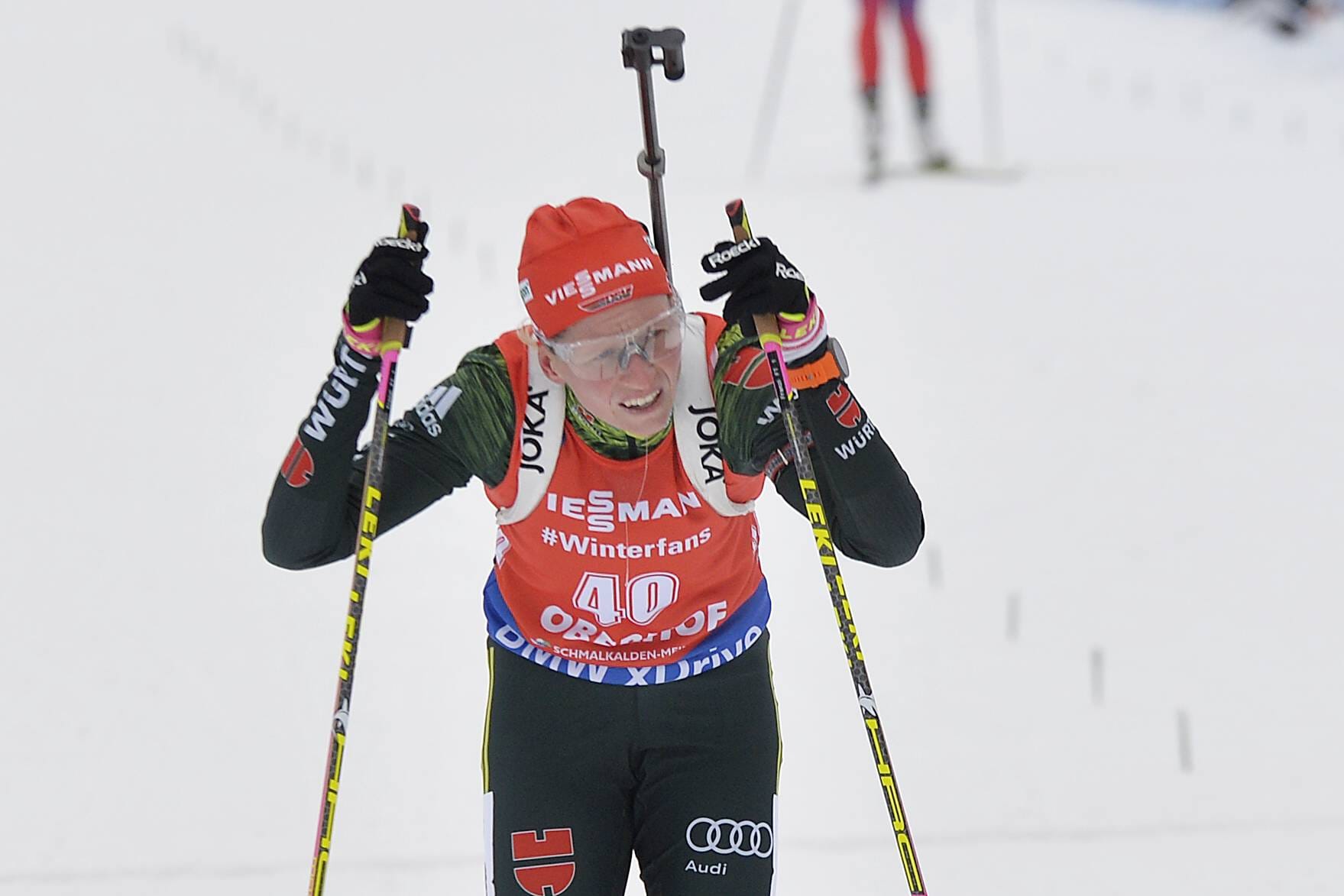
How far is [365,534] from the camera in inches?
79.7

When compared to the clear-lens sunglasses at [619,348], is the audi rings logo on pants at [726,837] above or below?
below

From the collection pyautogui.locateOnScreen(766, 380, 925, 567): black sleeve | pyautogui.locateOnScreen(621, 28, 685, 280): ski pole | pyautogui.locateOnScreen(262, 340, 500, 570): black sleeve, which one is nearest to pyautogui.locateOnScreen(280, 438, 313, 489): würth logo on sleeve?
pyautogui.locateOnScreen(262, 340, 500, 570): black sleeve

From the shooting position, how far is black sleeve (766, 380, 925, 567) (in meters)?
1.93

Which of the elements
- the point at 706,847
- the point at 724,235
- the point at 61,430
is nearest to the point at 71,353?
the point at 61,430

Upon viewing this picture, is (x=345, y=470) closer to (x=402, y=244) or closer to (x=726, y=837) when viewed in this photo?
(x=402, y=244)

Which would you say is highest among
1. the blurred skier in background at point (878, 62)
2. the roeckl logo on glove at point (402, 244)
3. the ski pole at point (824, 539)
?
the blurred skier in background at point (878, 62)

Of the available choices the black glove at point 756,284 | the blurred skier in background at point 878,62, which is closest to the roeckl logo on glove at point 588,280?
the black glove at point 756,284

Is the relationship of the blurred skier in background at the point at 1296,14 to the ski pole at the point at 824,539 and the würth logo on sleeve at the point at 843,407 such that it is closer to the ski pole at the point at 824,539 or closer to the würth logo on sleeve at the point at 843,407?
the ski pole at the point at 824,539

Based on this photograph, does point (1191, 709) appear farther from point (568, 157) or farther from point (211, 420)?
point (568, 157)

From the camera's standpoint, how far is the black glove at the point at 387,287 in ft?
6.48

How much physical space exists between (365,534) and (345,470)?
9cm

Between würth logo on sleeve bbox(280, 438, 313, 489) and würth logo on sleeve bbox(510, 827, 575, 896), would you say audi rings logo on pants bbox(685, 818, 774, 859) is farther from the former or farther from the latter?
würth logo on sleeve bbox(280, 438, 313, 489)

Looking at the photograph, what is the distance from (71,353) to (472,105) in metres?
4.65

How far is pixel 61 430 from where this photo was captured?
4.98 meters
